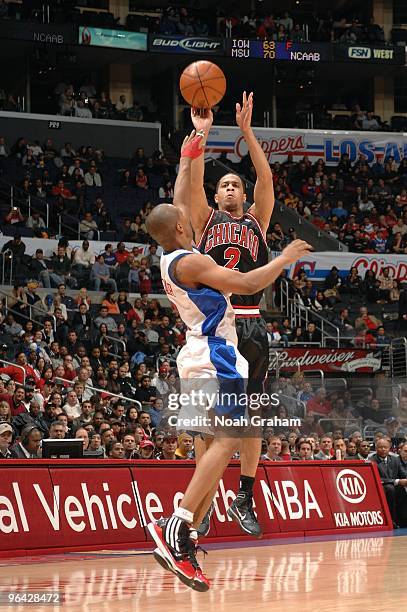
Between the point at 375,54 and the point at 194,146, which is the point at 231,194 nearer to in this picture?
the point at 194,146

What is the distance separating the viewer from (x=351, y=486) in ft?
48.3

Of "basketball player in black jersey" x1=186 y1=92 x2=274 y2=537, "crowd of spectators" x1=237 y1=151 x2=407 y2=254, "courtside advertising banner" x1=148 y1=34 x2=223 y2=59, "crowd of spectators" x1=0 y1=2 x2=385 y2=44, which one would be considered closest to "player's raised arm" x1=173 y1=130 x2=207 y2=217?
"basketball player in black jersey" x1=186 y1=92 x2=274 y2=537

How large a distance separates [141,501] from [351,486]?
3793 mm

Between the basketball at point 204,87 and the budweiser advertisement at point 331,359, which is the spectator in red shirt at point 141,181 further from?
the basketball at point 204,87

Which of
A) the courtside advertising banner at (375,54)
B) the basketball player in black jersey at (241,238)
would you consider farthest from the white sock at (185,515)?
the courtside advertising banner at (375,54)

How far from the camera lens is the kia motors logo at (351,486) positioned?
47.7ft

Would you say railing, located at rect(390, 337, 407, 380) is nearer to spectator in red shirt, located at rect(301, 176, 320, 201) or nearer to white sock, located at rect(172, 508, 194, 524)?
spectator in red shirt, located at rect(301, 176, 320, 201)

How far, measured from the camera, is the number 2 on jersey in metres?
8.52

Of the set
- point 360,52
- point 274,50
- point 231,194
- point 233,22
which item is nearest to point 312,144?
point 274,50

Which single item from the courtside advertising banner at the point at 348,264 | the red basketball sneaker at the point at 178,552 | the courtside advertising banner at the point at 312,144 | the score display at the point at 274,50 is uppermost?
the score display at the point at 274,50

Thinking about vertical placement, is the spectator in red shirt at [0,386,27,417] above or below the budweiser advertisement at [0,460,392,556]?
above

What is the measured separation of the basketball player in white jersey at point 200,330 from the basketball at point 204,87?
1385mm

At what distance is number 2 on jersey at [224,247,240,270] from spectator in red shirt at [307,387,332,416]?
9460mm

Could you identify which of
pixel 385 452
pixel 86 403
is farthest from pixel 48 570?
pixel 385 452
